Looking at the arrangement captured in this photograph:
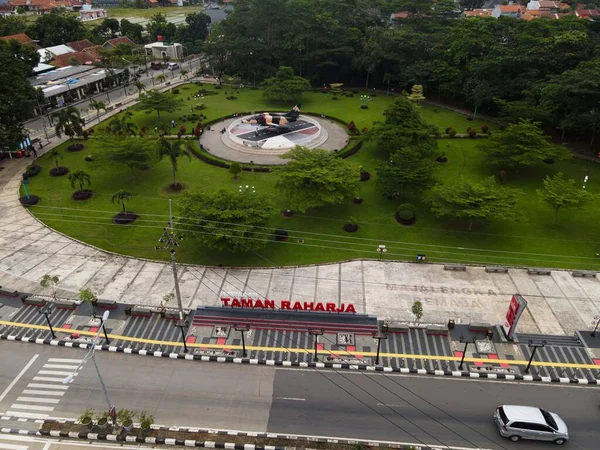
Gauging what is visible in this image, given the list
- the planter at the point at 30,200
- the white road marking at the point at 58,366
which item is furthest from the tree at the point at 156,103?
the white road marking at the point at 58,366

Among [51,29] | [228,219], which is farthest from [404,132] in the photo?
[51,29]

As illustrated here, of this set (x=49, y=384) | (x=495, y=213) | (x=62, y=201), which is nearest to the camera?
(x=49, y=384)

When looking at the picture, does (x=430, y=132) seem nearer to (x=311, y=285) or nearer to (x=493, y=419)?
(x=311, y=285)

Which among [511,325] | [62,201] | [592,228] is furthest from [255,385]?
[592,228]

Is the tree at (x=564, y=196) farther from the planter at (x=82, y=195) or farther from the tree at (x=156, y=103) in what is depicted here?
the tree at (x=156, y=103)

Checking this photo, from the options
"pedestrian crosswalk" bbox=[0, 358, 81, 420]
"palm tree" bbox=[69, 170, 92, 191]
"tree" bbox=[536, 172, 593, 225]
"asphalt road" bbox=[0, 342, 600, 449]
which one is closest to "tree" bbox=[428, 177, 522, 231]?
"tree" bbox=[536, 172, 593, 225]
